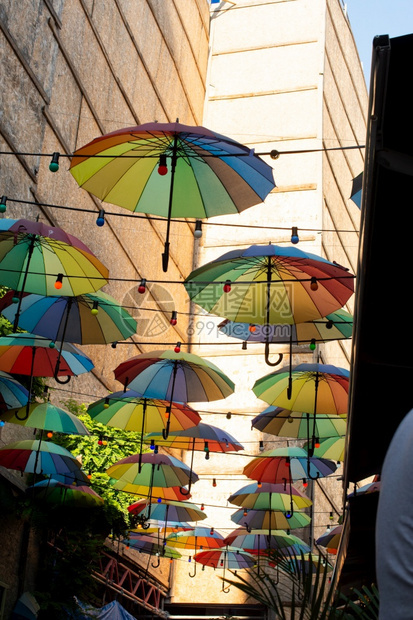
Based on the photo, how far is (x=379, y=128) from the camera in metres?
2.75

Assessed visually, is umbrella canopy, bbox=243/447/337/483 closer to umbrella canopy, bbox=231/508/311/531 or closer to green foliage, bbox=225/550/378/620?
umbrella canopy, bbox=231/508/311/531

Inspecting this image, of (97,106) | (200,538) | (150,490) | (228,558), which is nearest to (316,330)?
(150,490)

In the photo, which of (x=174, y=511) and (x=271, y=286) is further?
(x=174, y=511)

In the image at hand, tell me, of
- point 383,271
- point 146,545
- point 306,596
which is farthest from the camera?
point 146,545

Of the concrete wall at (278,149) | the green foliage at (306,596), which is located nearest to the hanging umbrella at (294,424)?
the concrete wall at (278,149)

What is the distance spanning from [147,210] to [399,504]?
5664 millimetres

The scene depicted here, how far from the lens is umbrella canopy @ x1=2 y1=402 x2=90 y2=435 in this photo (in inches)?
347

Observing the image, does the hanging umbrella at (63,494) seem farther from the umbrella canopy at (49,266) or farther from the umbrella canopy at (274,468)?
the umbrella canopy at (49,266)

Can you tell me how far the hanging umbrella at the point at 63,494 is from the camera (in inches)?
375

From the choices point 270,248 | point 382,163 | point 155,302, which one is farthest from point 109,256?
point 382,163

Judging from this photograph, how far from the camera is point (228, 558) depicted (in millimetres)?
14930

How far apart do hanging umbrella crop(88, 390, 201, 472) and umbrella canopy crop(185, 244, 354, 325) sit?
1.94 meters

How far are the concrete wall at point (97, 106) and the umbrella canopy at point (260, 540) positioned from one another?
10.8 feet

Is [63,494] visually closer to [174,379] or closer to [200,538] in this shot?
[174,379]
